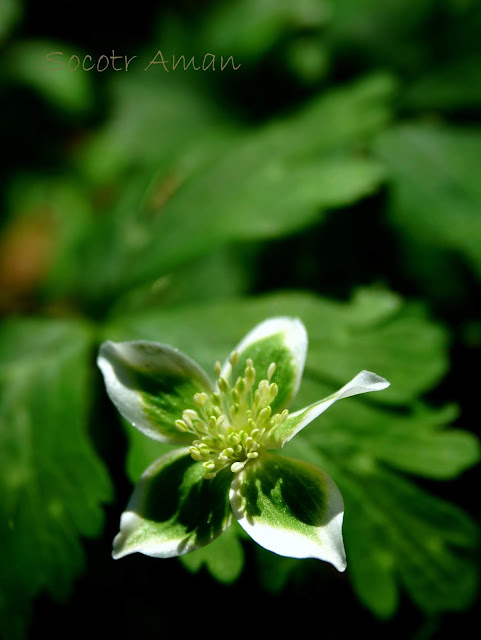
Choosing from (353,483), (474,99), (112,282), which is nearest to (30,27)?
(112,282)

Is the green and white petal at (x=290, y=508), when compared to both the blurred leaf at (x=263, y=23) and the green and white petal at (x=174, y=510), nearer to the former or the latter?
the green and white petal at (x=174, y=510)

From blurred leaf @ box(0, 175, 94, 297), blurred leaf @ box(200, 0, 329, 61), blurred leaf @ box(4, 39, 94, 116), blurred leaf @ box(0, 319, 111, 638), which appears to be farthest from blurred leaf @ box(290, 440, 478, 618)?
blurred leaf @ box(4, 39, 94, 116)

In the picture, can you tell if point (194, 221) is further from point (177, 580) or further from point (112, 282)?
point (177, 580)

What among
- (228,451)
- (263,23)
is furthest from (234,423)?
(263,23)

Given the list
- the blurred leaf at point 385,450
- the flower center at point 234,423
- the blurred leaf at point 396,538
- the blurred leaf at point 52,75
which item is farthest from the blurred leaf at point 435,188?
the blurred leaf at point 52,75

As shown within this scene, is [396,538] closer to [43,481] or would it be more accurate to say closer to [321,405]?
[321,405]

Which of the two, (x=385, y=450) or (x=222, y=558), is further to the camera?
(x=385, y=450)

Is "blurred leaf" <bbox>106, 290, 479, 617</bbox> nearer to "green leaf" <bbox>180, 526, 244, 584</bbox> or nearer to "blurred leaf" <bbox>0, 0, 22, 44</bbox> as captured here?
"green leaf" <bbox>180, 526, 244, 584</bbox>
